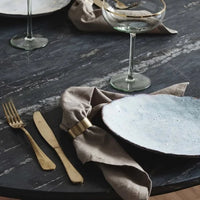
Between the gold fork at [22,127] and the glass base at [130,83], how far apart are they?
28 cm

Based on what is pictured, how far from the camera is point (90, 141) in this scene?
124cm

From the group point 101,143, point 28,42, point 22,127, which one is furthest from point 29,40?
point 101,143

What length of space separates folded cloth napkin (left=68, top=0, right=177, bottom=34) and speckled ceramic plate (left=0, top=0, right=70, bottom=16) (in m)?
0.07

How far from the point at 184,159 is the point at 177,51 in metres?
0.54

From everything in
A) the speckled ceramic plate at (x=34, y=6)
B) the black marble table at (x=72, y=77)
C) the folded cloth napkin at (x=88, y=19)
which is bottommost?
the black marble table at (x=72, y=77)

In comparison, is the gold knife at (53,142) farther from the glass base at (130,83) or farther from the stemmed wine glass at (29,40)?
the stemmed wine glass at (29,40)

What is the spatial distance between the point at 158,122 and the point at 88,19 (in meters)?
0.59

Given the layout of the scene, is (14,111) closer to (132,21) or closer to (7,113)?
(7,113)

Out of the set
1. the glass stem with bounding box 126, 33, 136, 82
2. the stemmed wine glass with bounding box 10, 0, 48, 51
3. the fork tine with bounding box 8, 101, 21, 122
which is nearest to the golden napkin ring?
the fork tine with bounding box 8, 101, 21, 122

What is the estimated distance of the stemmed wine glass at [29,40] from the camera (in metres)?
1.68

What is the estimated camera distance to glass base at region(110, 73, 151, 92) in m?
1.48

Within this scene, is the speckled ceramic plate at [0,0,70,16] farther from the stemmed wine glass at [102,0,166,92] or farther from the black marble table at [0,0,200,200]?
the stemmed wine glass at [102,0,166,92]

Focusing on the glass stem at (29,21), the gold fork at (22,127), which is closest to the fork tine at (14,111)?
the gold fork at (22,127)

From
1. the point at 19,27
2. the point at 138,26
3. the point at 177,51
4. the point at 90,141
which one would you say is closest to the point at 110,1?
the point at 138,26
